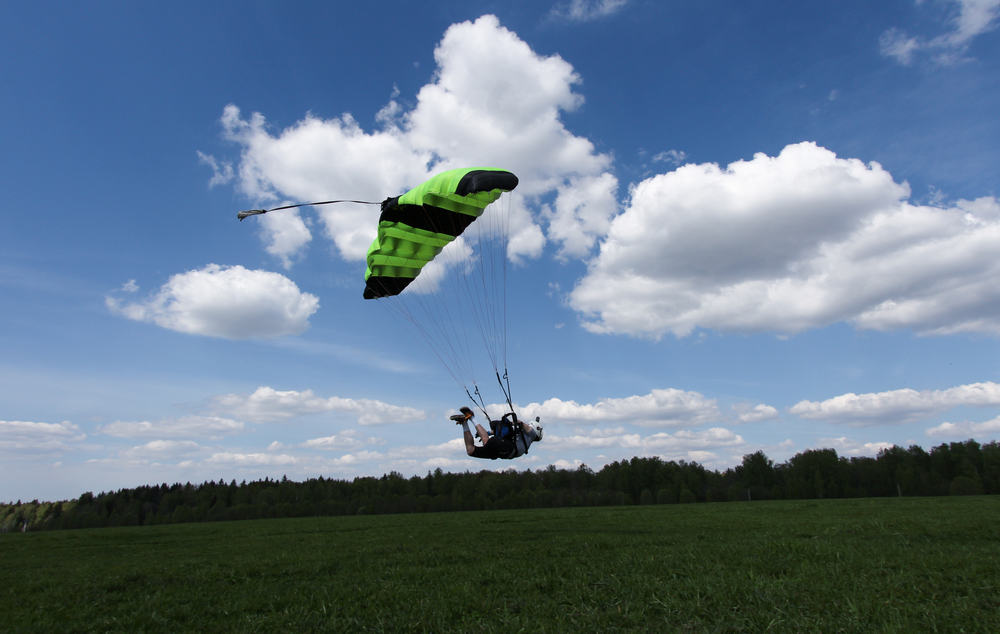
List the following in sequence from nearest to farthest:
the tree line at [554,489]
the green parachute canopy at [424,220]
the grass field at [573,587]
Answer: the grass field at [573,587]
the green parachute canopy at [424,220]
the tree line at [554,489]

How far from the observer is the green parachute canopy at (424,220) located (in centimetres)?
1339

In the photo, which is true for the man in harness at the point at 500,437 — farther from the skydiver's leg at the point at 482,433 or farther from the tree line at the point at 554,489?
the tree line at the point at 554,489

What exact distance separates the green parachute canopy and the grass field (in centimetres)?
730

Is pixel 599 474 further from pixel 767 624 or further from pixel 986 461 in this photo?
pixel 767 624

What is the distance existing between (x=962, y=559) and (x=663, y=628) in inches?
276

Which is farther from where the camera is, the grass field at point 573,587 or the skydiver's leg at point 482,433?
the skydiver's leg at point 482,433

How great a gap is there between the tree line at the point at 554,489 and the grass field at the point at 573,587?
231 ft

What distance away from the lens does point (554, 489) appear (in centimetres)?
9900

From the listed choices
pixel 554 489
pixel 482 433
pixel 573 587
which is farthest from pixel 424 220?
pixel 554 489

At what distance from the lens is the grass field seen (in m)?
7.10

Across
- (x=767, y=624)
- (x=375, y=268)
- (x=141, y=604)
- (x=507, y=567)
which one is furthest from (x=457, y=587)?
(x=375, y=268)

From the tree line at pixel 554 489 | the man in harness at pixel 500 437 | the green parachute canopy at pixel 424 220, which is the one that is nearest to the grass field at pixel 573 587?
the man in harness at pixel 500 437

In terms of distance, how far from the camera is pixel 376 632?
7152 millimetres

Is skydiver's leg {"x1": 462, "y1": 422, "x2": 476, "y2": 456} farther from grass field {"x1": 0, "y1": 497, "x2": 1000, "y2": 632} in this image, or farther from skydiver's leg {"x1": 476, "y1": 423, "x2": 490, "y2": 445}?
grass field {"x1": 0, "y1": 497, "x2": 1000, "y2": 632}
